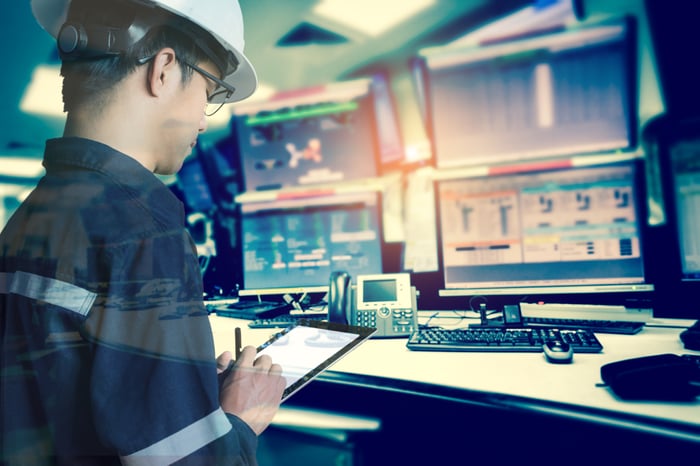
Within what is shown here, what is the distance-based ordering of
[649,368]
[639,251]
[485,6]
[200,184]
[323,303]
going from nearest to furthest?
[649,368] → [639,251] → [323,303] → [485,6] → [200,184]

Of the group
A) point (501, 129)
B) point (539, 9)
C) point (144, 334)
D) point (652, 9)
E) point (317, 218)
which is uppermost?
point (539, 9)

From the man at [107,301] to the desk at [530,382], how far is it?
0.33 meters

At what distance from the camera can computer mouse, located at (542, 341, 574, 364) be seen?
90 cm

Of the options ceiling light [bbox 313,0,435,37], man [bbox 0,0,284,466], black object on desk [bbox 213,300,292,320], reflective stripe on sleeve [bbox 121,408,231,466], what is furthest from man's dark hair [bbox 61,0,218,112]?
ceiling light [bbox 313,0,435,37]

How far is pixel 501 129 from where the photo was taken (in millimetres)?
1407

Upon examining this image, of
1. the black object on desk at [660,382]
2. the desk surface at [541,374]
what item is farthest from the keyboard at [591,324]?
the black object on desk at [660,382]

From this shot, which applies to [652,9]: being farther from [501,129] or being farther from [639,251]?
[639,251]

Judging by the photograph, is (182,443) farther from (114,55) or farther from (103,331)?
(114,55)

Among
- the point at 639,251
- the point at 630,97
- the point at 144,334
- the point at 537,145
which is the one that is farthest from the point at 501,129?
the point at 144,334

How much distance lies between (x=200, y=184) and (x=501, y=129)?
1.39m

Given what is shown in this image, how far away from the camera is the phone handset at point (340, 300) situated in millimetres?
1320

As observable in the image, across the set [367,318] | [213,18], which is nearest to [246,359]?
[367,318]

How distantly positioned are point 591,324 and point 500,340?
0.34 metres

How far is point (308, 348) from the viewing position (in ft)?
3.07
